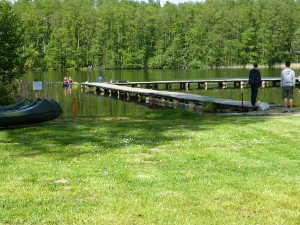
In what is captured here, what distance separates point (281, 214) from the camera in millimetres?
5453

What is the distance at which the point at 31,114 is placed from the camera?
13672 mm

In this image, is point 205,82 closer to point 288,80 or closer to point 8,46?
point 8,46

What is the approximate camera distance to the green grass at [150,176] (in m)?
5.52

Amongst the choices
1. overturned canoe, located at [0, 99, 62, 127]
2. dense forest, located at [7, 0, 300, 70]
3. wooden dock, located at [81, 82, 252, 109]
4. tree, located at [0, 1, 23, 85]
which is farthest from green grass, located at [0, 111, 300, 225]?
dense forest, located at [7, 0, 300, 70]

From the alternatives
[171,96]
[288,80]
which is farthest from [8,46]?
[288,80]

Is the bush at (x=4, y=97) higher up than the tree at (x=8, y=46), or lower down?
lower down

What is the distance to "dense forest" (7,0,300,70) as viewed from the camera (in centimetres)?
11069

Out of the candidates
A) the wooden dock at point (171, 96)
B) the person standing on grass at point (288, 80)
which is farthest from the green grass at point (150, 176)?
the wooden dock at point (171, 96)

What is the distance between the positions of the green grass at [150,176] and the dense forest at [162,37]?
99.1 m

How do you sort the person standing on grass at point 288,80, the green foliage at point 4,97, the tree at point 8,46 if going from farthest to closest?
the tree at point 8,46 < the green foliage at point 4,97 < the person standing on grass at point 288,80

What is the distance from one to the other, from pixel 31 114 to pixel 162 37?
110633mm

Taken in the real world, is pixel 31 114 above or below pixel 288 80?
below

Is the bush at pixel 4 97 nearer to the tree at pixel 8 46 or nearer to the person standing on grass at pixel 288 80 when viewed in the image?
the tree at pixel 8 46

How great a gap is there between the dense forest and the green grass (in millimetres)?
99050
